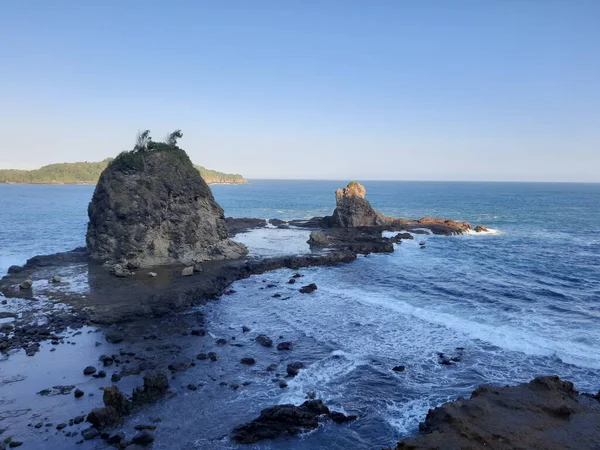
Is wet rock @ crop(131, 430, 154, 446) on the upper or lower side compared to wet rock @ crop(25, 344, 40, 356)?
lower

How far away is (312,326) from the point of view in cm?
3225

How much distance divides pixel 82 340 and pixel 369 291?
2589 cm

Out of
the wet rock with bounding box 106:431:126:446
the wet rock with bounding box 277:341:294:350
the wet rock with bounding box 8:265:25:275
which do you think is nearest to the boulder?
the wet rock with bounding box 277:341:294:350

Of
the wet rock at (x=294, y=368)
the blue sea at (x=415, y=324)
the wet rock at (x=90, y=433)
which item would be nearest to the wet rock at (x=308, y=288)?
the blue sea at (x=415, y=324)

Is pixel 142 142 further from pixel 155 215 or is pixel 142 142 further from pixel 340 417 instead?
pixel 340 417

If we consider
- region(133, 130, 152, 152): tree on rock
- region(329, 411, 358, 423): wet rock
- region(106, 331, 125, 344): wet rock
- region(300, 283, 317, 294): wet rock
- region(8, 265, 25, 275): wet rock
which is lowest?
region(329, 411, 358, 423): wet rock

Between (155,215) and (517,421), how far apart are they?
42.8 m

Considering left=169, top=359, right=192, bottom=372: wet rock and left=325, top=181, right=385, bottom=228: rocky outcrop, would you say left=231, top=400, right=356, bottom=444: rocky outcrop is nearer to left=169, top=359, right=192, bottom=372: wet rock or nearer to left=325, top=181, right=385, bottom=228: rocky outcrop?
left=169, top=359, right=192, bottom=372: wet rock

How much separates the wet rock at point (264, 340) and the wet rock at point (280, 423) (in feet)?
28.1

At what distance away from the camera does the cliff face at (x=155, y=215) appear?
48.0 metres

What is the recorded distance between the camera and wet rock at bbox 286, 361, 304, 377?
24.4 m

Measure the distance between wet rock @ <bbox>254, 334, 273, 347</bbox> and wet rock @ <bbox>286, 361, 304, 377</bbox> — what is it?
3.45 m

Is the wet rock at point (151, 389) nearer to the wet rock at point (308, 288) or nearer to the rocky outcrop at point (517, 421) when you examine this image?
the rocky outcrop at point (517, 421)

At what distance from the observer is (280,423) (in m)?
19.2
